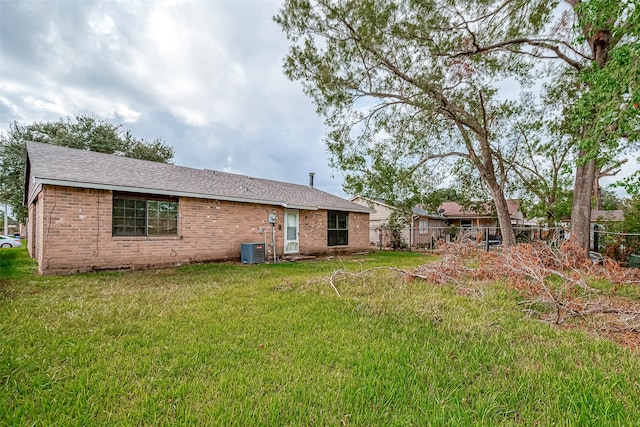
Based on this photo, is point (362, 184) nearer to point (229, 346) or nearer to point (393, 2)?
point (393, 2)

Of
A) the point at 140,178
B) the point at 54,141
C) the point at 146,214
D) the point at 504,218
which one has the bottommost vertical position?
the point at 504,218

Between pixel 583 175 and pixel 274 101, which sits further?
pixel 274 101

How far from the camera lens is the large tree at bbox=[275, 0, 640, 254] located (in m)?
8.62

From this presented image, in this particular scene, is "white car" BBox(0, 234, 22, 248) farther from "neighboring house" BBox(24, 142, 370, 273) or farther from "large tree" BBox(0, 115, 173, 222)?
"neighboring house" BBox(24, 142, 370, 273)

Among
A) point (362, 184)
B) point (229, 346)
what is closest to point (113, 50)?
point (362, 184)

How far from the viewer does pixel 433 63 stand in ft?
30.6

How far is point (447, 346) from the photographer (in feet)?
10.4

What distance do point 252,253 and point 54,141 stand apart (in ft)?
68.7

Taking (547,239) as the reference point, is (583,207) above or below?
above

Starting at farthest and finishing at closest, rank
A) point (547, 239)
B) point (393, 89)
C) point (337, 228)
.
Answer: point (337, 228) → point (547, 239) → point (393, 89)

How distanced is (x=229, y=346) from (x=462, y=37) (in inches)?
443

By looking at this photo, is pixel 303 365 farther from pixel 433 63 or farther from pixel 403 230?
pixel 403 230

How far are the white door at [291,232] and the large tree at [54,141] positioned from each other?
1886cm

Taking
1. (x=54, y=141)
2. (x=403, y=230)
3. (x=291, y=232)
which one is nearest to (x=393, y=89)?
(x=291, y=232)
